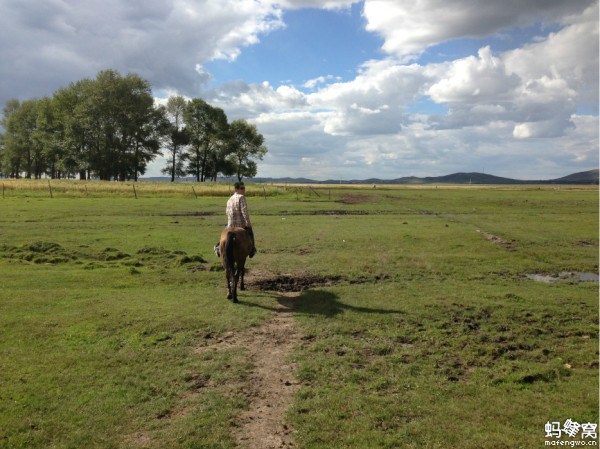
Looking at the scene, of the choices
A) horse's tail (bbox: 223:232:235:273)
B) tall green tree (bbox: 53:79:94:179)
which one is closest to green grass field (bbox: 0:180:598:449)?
horse's tail (bbox: 223:232:235:273)

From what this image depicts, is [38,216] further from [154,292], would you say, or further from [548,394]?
[548,394]

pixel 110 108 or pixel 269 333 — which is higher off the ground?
pixel 110 108

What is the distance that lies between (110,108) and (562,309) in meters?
75.0

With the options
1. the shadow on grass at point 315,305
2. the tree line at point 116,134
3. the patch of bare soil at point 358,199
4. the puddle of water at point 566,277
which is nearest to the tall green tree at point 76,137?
the tree line at point 116,134

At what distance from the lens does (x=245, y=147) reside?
9694cm

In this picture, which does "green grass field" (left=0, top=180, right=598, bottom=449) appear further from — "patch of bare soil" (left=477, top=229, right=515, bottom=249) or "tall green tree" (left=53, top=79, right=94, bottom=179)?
"tall green tree" (left=53, top=79, right=94, bottom=179)

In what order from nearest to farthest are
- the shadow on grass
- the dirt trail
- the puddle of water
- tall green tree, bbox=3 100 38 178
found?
1. the dirt trail
2. the shadow on grass
3. the puddle of water
4. tall green tree, bbox=3 100 38 178

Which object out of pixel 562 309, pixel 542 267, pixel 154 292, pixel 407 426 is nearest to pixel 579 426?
pixel 407 426

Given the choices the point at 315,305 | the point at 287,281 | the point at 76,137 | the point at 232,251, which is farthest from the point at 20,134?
the point at 315,305

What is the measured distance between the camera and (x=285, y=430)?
455cm

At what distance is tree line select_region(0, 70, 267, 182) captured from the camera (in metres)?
68.9

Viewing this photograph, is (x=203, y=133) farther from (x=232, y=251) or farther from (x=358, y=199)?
(x=232, y=251)

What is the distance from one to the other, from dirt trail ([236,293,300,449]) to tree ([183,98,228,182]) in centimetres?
8403

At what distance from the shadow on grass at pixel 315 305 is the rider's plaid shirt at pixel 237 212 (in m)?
1.97
